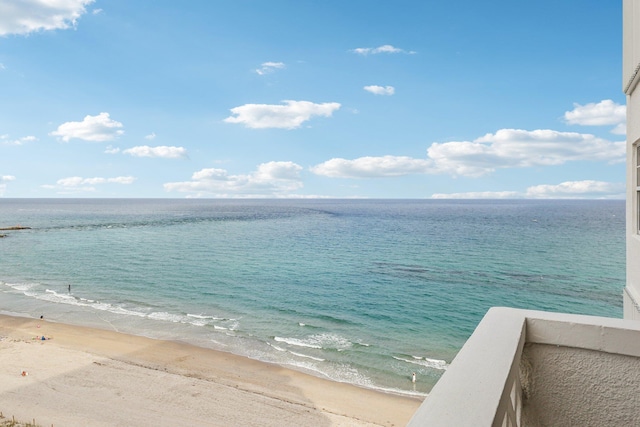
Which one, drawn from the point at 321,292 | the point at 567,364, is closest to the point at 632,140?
the point at 567,364

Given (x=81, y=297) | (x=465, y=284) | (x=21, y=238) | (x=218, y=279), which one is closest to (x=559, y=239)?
(x=465, y=284)

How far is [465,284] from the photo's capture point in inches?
1223

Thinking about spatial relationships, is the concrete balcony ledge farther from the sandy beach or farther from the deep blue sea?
the deep blue sea

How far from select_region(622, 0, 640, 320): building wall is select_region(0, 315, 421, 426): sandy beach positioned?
9029 mm

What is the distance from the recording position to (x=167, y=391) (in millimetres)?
15602

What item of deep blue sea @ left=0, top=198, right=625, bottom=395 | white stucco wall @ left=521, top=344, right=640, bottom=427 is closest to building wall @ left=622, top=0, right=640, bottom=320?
white stucco wall @ left=521, top=344, right=640, bottom=427

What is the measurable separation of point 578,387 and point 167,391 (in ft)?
53.0

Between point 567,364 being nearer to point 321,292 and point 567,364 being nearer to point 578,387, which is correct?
point 578,387

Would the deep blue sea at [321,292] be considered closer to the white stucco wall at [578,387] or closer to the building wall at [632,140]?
the building wall at [632,140]

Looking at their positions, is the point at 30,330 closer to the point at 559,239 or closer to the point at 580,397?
the point at 580,397

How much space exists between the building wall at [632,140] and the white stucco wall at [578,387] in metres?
5.03

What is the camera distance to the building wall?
6.58 meters

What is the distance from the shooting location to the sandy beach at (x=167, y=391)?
13766mm

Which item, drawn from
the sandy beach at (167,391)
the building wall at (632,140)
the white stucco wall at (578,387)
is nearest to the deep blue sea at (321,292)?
the sandy beach at (167,391)
